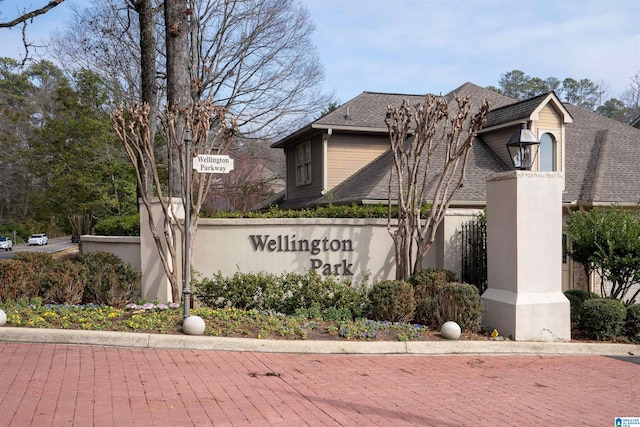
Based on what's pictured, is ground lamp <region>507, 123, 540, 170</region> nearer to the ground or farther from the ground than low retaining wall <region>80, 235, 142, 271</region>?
farther from the ground

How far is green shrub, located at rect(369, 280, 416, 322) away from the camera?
32.4 feet

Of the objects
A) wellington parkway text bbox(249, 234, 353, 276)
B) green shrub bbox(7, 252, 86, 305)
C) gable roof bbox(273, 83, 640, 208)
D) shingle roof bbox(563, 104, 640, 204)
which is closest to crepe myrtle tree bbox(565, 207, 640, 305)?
wellington parkway text bbox(249, 234, 353, 276)

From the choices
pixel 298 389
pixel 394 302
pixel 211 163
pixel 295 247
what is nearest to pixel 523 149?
pixel 394 302

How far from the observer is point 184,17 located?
1330 cm

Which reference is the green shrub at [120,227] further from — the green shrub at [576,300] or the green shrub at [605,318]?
the green shrub at [605,318]

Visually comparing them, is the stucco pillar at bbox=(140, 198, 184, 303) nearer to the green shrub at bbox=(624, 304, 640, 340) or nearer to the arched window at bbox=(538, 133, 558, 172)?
the green shrub at bbox=(624, 304, 640, 340)

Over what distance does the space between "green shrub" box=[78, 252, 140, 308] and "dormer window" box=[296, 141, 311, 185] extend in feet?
35.0

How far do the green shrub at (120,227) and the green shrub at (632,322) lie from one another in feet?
31.8

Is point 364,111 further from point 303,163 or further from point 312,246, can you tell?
point 312,246

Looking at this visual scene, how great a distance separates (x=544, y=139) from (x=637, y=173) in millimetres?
3165

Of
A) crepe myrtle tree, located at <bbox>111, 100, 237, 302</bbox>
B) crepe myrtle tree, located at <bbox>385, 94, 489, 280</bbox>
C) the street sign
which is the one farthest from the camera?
crepe myrtle tree, located at <bbox>385, 94, 489, 280</bbox>

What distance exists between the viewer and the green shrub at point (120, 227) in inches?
521

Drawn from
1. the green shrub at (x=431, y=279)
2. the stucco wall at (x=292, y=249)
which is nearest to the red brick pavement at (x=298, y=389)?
the green shrub at (x=431, y=279)

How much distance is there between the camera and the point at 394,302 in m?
9.87
